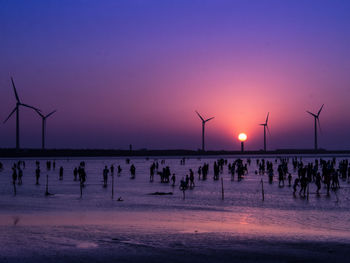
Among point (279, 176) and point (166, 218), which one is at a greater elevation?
point (279, 176)

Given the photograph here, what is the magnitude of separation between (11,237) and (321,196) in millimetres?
27394

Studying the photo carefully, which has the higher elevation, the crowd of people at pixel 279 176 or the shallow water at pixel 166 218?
the crowd of people at pixel 279 176

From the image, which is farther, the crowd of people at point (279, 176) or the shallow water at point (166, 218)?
the crowd of people at point (279, 176)

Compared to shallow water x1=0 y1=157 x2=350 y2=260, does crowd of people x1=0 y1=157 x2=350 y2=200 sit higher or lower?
higher

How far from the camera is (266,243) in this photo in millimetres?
19734

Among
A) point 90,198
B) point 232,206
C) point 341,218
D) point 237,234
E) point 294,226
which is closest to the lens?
point 237,234

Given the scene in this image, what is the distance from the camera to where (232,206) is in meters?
33.6

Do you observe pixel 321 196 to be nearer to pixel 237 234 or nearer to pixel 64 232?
pixel 237 234

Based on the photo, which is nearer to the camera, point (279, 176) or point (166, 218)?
point (166, 218)

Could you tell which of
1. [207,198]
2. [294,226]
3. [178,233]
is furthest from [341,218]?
[207,198]

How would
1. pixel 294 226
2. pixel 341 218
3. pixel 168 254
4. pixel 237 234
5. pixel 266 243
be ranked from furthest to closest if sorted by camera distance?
pixel 341 218
pixel 294 226
pixel 237 234
pixel 266 243
pixel 168 254

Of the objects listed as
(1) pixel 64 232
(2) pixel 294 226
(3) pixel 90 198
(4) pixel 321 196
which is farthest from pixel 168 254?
(4) pixel 321 196

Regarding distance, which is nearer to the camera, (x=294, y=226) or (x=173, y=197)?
(x=294, y=226)

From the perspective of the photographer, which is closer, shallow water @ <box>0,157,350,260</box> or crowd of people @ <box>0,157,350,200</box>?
shallow water @ <box>0,157,350,260</box>
